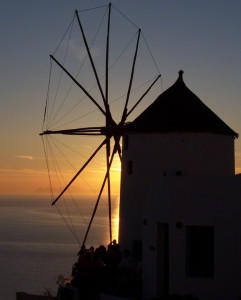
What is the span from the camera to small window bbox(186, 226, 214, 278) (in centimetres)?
1501

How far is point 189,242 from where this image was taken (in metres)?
15.4

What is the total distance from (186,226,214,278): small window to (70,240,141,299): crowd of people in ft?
7.28

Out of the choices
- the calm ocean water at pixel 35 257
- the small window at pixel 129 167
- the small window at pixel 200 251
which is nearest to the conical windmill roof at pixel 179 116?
the small window at pixel 129 167

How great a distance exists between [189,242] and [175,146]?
25.3 feet

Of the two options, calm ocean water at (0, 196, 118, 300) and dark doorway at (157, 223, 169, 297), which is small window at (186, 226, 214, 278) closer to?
dark doorway at (157, 223, 169, 297)

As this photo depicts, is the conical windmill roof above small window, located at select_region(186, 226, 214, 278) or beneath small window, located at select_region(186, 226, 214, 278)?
above

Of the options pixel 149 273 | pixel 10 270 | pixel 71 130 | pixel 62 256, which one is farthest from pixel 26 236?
pixel 149 273

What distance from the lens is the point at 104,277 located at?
16766 mm

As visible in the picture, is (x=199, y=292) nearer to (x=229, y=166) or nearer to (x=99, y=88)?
(x=229, y=166)

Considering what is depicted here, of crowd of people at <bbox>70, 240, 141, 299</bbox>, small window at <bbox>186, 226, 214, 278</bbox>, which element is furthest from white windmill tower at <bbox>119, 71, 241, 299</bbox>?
crowd of people at <bbox>70, 240, 141, 299</bbox>

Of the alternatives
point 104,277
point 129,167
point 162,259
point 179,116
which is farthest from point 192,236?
point 129,167

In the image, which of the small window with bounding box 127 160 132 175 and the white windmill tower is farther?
the small window with bounding box 127 160 132 175

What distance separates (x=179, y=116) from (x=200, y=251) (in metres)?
8.95

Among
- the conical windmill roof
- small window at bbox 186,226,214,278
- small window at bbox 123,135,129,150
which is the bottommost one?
small window at bbox 186,226,214,278
